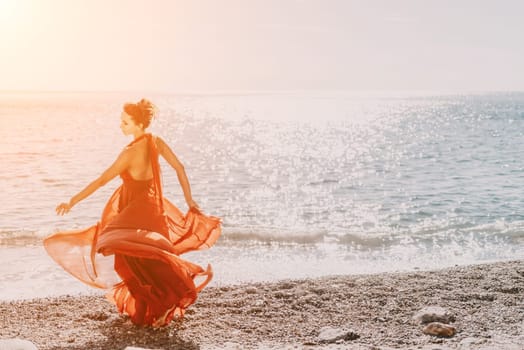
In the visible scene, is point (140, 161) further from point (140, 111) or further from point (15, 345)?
point (15, 345)

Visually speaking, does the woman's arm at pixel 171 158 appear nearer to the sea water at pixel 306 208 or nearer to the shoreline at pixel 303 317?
the shoreline at pixel 303 317

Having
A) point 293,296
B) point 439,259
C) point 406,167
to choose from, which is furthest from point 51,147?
point 293,296

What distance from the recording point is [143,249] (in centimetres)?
663

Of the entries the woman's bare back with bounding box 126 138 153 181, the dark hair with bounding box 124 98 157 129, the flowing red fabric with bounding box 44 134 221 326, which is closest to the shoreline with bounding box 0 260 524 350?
the flowing red fabric with bounding box 44 134 221 326

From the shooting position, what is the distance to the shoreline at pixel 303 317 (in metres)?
6.72

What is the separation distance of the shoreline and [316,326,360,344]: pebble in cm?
6

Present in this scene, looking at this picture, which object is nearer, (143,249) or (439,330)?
(143,249)

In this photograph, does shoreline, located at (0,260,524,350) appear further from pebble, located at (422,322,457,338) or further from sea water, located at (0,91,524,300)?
sea water, located at (0,91,524,300)

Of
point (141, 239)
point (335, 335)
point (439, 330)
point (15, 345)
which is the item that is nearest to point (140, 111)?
point (141, 239)

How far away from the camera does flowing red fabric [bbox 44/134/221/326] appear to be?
6.74 meters

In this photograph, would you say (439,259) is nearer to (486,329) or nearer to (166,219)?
(486,329)

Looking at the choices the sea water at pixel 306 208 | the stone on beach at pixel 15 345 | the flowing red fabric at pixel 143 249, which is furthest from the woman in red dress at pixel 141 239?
the sea water at pixel 306 208

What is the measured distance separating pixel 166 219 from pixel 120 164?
2.48 feet

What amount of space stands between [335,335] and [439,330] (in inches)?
42.5
